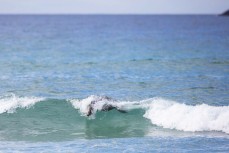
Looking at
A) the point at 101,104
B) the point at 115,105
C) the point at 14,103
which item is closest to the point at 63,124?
the point at 101,104

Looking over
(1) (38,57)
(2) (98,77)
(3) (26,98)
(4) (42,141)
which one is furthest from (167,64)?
(4) (42,141)

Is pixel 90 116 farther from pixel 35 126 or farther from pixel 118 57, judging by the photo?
pixel 118 57

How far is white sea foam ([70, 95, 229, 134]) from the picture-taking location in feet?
65.0

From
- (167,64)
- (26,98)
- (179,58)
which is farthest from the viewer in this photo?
(179,58)

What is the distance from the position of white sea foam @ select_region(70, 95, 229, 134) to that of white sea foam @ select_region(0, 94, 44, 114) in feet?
7.11

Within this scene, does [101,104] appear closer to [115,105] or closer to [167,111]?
[115,105]

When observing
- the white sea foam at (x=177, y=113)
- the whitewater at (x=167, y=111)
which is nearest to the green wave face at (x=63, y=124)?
the whitewater at (x=167, y=111)

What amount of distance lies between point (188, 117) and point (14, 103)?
9.45 meters

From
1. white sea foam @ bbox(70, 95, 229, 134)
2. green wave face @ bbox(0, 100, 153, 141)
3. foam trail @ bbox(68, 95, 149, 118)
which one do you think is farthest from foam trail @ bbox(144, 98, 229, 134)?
foam trail @ bbox(68, 95, 149, 118)

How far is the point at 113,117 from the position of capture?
74.2ft

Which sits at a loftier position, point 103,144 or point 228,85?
point 228,85

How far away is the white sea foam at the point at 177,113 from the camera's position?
779 inches

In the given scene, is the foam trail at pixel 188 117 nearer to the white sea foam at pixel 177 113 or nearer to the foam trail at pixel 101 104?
the white sea foam at pixel 177 113

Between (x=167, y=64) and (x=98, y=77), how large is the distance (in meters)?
9.08
